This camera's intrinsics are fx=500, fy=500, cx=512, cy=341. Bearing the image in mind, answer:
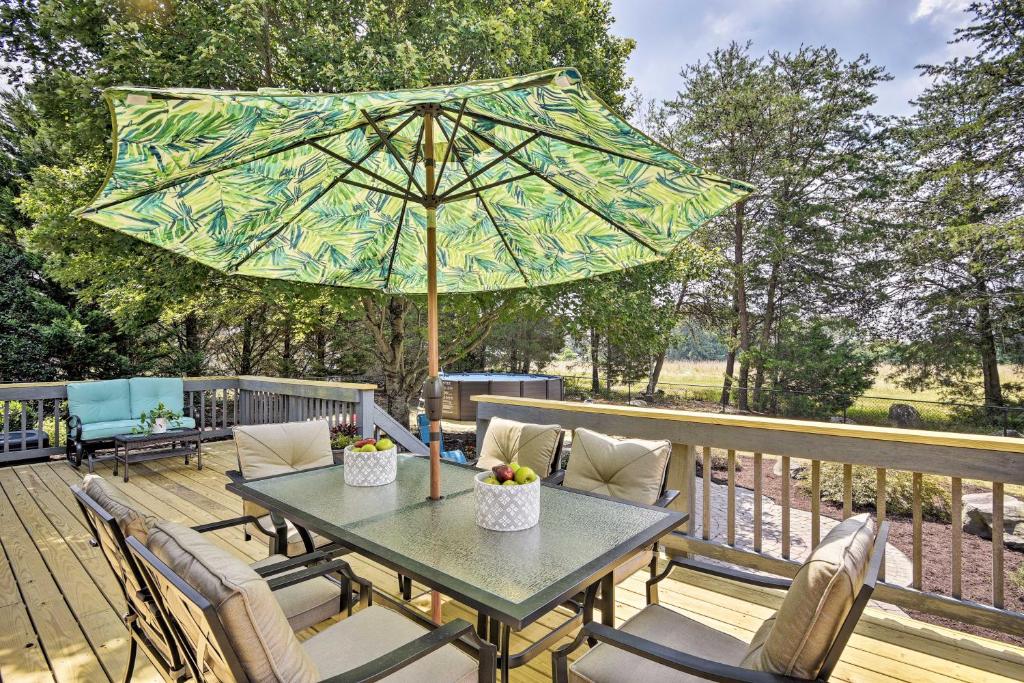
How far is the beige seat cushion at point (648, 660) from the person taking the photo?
1.44 meters

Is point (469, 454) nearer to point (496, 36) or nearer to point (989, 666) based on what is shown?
point (496, 36)

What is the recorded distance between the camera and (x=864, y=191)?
44.8 ft

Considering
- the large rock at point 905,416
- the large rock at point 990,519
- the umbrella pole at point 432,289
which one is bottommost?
the large rock at point 990,519

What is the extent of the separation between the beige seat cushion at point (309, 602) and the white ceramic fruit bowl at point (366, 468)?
45 cm

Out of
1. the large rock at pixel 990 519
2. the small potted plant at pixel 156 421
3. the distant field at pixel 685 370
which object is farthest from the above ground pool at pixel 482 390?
the distant field at pixel 685 370

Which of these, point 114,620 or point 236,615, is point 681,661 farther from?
point 114,620

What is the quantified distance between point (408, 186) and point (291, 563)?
152 centimetres

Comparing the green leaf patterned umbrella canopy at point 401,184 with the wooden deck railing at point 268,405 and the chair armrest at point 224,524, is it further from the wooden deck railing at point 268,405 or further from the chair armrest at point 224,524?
the wooden deck railing at point 268,405

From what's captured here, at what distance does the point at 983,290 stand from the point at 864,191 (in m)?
3.71

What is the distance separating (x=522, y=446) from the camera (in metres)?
3.03

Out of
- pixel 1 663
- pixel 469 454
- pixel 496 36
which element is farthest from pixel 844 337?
pixel 1 663

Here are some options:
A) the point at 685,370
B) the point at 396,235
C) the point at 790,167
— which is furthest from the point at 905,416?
the point at 396,235

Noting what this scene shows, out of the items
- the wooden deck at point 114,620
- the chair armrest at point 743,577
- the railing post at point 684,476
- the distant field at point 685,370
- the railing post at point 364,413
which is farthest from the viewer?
the distant field at point 685,370

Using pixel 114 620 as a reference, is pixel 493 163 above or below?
above
